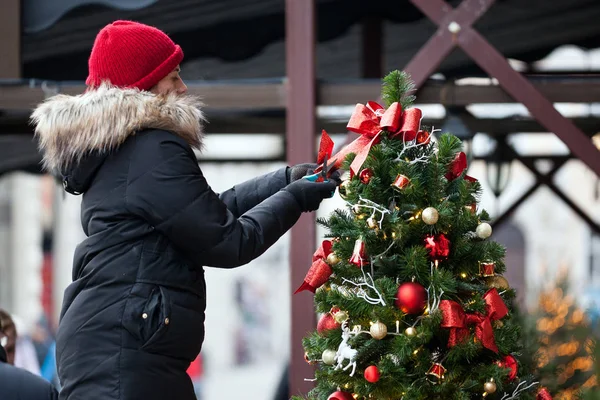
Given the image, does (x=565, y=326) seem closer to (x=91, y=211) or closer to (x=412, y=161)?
(x=412, y=161)

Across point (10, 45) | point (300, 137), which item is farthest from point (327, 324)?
point (10, 45)

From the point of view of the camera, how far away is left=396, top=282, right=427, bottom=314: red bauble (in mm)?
2451

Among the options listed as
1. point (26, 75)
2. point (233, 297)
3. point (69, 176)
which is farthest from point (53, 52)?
point (233, 297)

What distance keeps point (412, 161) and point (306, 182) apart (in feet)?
0.94

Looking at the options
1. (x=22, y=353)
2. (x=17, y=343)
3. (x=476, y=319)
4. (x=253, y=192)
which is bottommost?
(x=22, y=353)

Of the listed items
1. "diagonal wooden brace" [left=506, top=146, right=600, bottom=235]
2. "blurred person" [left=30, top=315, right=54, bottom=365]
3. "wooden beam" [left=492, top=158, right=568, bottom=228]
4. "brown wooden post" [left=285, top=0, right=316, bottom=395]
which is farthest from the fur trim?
"blurred person" [left=30, top=315, right=54, bottom=365]

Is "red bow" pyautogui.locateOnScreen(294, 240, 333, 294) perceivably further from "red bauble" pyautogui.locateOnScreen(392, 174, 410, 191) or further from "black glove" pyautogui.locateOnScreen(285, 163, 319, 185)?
"red bauble" pyautogui.locateOnScreen(392, 174, 410, 191)

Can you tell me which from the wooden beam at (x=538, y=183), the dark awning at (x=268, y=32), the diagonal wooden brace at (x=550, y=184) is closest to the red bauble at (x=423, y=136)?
the dark awning at (x=268, y=32)

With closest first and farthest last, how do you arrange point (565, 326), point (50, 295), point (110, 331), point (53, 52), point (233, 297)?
point (110, 331)
point (53, 52)
point (565, 326)
point (50, 295)
point (233, 297)

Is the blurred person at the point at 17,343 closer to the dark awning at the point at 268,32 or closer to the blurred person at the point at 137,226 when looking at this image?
the dark awning at the point at 268,32

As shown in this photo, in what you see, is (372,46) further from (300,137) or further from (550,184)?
(550,184)

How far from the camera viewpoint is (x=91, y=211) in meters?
2.40

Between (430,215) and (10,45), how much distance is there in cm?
306

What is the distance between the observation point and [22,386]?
3.12m
